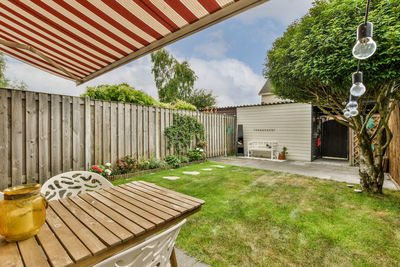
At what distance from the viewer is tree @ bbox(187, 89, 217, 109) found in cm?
1856

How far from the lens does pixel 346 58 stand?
9.71ft

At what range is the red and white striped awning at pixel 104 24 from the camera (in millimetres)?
1639

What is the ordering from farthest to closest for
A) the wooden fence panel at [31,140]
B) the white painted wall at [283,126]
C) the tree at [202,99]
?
the tree at [202,99] → the white painted wall at [283,126] → the wooden fence panel at [31,140]

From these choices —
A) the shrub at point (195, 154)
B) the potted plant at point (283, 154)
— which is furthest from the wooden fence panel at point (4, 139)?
the potted plant at point (283, 154)

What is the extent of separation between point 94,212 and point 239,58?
71.9ft

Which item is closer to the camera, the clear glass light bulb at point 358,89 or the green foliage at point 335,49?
the clear glass light bulb at point 358,89

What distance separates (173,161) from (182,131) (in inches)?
49.0

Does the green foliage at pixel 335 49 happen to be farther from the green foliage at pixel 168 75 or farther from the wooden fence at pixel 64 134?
the green foliage at pixel 168 75

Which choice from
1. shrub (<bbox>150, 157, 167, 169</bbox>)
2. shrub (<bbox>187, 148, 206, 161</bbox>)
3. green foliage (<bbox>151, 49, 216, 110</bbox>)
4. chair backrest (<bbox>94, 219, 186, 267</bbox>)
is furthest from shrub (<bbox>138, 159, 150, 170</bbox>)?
green foliage (<bbox>151, 49, 216, 110</bbox>)

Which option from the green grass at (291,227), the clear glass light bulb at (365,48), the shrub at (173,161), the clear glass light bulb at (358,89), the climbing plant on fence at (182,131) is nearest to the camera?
the clear glass light bulb at (365,48)

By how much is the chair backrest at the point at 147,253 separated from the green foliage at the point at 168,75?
16.7 meters

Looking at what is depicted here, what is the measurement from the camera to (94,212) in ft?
3.83

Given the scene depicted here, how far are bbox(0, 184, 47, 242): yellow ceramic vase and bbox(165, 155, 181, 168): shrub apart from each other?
4986mm

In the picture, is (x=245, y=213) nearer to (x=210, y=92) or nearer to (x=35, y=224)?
(x=35, y=224)
